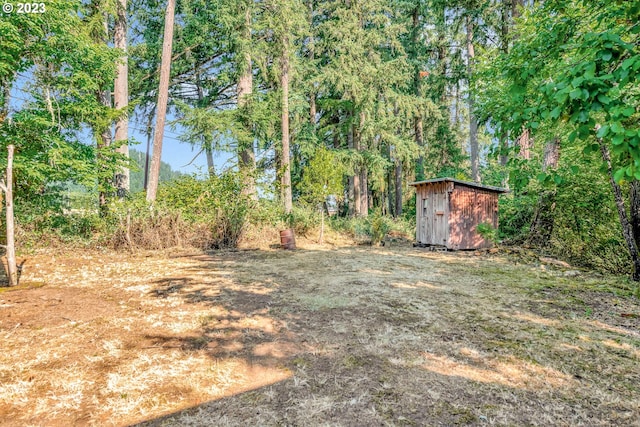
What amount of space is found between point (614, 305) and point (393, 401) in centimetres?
388

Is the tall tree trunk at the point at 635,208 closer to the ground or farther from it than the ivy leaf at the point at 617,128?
closer to the ground

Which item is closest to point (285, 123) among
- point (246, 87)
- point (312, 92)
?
point (246, 87)

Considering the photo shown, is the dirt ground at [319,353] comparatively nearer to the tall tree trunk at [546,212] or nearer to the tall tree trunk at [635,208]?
the tall tree trunk at [635,208]

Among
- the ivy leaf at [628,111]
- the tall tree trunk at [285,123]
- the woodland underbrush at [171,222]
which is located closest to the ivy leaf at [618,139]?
the ivy leaf at [628,111]

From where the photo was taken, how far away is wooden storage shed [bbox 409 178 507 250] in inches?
393

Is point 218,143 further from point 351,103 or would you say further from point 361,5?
point 361,5

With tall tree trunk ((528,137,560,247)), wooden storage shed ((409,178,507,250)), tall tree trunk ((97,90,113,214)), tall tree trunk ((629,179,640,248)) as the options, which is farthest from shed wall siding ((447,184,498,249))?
tall tree trunk ((97,90,113,214))

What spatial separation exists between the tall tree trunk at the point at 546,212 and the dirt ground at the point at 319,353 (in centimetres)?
314

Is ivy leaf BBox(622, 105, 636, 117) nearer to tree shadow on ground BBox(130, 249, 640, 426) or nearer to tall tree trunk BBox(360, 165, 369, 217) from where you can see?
tree shadow on ground BBox(130, 249, 640, 426)

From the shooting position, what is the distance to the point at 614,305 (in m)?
4.01

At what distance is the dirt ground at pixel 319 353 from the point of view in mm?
2021

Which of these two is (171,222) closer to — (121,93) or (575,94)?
(121,93)

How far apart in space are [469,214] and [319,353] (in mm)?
8967

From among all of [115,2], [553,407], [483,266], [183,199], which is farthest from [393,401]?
[115,2]
